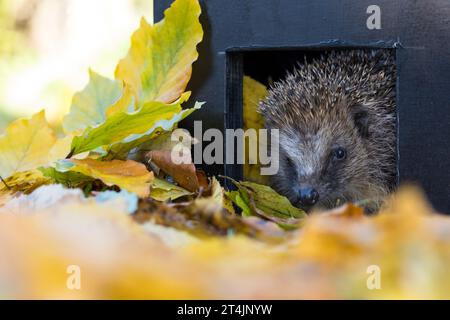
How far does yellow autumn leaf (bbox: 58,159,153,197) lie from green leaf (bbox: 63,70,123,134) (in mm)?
260

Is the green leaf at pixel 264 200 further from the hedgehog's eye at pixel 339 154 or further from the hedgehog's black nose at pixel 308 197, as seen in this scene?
the hedgehog's eye at pixel 339 154

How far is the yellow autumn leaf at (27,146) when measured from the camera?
189cm

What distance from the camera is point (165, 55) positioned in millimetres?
2115

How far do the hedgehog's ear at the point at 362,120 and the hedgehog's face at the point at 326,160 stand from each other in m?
0.01

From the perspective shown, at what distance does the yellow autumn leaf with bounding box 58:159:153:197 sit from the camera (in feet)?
5.73

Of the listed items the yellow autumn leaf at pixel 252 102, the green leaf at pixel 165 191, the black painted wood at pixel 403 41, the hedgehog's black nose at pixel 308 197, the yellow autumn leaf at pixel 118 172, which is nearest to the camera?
the yellow autumn leaf at pixel 118 172

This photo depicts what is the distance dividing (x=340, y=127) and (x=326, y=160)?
0.46 ft

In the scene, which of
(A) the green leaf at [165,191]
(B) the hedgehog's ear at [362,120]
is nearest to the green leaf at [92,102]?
(A) the green leaf at [165,191]

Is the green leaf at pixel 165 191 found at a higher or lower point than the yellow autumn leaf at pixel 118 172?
lower

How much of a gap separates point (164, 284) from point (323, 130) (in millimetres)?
1894

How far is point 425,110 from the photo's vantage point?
2082 mm

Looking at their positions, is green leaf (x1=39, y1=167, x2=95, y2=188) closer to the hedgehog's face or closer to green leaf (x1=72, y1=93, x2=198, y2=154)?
green leaf (x1=72, y1=93, x2=198, y2=154)

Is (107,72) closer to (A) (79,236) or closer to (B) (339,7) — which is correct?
(B) (339,7)

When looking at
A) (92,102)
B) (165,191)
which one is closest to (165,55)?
(92,102)
